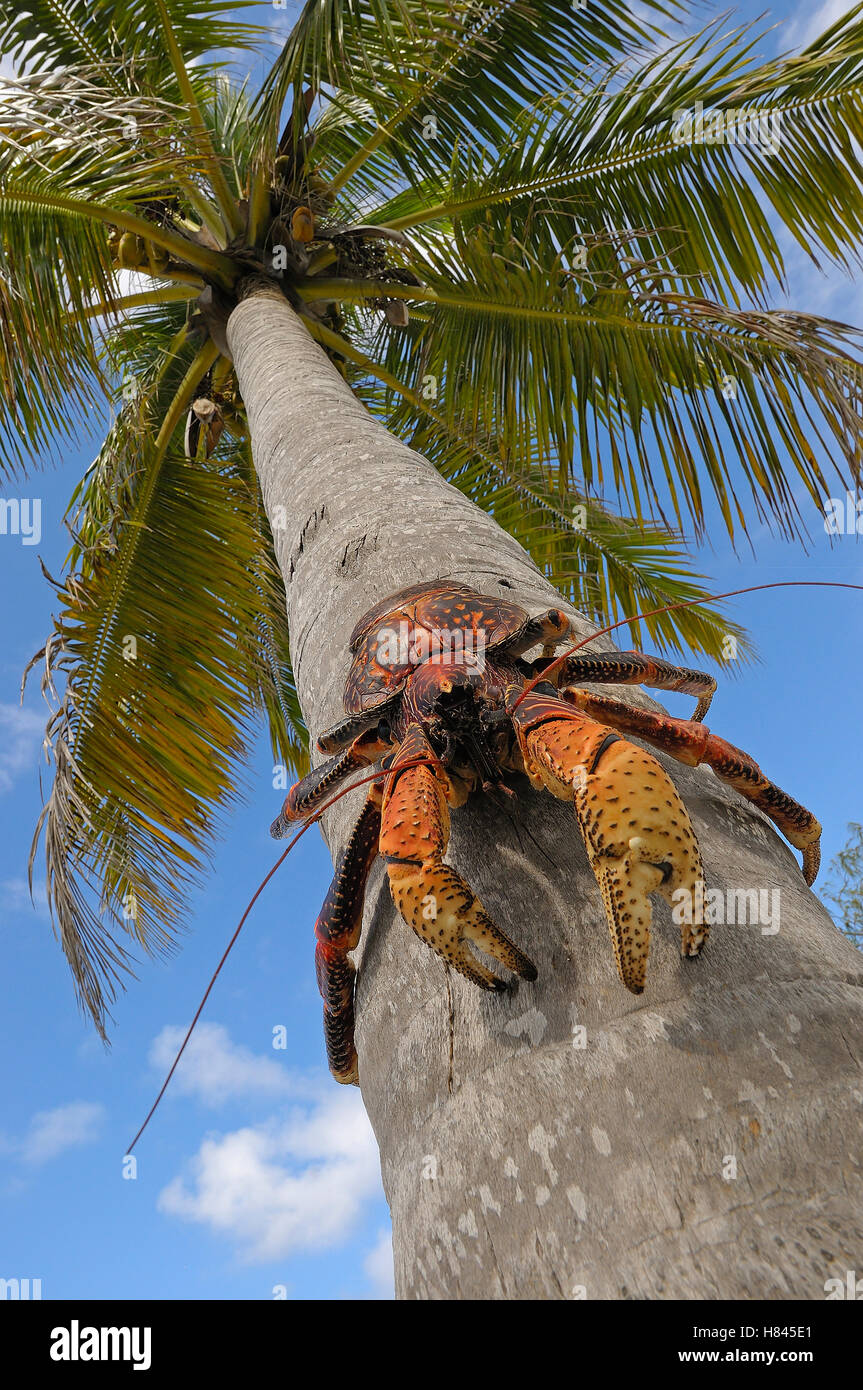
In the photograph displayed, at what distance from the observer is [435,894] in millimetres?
1319

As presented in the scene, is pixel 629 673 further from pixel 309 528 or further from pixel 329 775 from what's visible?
pixel 309 528

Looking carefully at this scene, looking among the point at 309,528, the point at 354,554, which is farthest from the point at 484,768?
the point at 309,528

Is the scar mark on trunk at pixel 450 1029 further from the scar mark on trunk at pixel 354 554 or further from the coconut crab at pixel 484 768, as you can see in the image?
the scar mark on trunk at pixel 354 554

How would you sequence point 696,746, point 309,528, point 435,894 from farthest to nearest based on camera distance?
point 309,528
point 696,746
point 435,894

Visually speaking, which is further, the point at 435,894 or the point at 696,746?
the point at 696,746

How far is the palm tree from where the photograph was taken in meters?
1.14

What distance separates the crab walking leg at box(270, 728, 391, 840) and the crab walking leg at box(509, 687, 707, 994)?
1.86 feet

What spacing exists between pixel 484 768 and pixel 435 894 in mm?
329

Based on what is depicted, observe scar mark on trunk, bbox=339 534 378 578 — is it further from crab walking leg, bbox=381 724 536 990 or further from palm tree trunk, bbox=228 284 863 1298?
crab walking leg, bbox=381 724 536 990

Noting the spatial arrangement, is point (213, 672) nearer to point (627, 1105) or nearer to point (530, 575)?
point (530, 575)

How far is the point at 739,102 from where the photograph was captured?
415 centimetres

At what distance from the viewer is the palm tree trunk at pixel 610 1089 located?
102 centimetres

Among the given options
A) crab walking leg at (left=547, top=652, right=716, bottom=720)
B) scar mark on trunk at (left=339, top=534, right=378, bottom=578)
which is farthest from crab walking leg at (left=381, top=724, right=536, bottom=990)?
scar mark on trunk at (left=339, top=534, right=378, bottom=578)

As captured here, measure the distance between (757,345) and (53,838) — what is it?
161 inches
